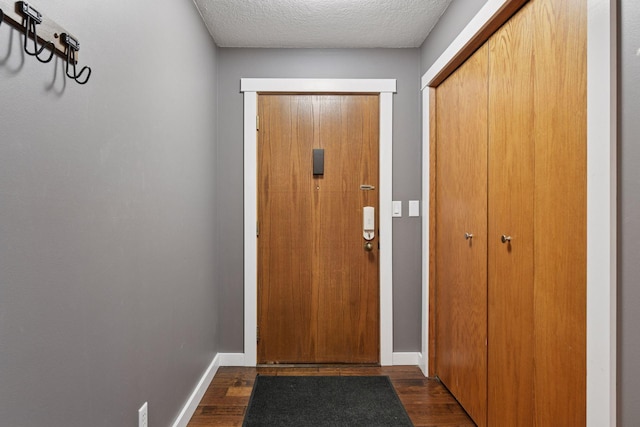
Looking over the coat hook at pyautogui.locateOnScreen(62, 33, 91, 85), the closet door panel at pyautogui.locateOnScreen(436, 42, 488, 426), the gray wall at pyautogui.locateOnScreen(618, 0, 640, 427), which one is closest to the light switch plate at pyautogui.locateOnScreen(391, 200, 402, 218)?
the closet door panel at pyautogui.locateOnScreen(436, 42, 488, 426)

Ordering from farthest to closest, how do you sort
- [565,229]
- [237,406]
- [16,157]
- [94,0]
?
[237,406]
[565,229]
[94,0]
[16,157]

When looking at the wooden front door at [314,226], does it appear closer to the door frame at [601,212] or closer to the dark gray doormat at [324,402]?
the dark gray doormat at [324,402]

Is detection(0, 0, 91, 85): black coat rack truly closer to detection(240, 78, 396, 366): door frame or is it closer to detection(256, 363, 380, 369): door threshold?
detection(240, 78, 396, 366): door frame

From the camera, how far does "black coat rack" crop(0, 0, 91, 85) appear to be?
2.67ft

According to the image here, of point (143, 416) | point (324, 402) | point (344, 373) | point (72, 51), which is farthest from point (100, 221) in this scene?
point (344, 373)

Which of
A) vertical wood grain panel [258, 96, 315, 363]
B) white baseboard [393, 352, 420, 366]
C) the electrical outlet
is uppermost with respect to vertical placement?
vertical wood grain panel [258, 96, 315, 363]

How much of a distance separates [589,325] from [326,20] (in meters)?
2.09

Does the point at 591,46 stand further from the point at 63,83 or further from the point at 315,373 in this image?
the point at 315,373

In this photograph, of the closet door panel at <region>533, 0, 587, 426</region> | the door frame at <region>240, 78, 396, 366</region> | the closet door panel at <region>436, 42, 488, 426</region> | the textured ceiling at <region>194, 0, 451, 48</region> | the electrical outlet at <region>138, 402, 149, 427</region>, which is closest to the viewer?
the closet door panel at <region>533, 0, 587, 426</region>

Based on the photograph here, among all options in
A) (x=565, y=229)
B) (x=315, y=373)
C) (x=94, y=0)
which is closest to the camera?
(x=94, y=0)

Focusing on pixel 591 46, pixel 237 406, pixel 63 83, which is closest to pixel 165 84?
pixel 63 83

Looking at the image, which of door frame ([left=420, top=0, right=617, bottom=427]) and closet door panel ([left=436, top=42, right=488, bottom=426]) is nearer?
door frame ([left=420, top=0, right=617, bottom=427])

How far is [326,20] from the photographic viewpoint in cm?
232

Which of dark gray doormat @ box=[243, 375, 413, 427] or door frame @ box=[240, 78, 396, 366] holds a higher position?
door frame @ box=[240, 78, 396, 366]
